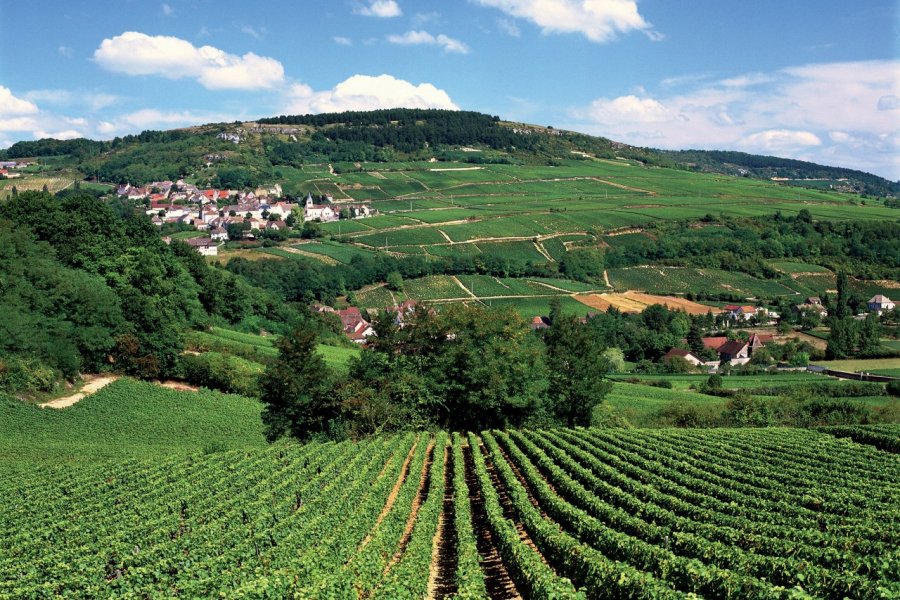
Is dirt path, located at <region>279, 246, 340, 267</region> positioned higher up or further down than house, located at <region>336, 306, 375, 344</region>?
higher up

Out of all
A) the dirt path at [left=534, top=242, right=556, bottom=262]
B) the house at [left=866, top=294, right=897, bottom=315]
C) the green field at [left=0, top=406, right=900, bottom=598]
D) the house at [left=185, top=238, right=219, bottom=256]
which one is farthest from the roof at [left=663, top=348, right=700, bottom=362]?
the house at [left=185, top=238, right=219, bottom=256]

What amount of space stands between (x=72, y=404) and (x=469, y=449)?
26.6 metres

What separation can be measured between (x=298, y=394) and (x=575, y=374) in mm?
21123

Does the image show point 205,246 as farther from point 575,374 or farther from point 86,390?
point 575,374

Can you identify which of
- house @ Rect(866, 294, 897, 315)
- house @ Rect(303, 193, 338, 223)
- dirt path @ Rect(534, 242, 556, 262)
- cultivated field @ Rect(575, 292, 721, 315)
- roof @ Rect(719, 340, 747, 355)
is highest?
house @ Rect(303, 193, 338, 223)

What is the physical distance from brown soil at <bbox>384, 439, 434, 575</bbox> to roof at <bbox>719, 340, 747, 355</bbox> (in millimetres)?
66342

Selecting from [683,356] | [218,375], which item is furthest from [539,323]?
[218,375]

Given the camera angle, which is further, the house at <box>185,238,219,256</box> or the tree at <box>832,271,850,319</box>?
the house at <box>185,238,219,256</box>

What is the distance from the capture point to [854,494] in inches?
906

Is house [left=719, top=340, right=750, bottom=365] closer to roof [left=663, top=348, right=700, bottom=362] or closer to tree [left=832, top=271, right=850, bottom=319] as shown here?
roof [left=663, top=348, right=700, bottom=362]

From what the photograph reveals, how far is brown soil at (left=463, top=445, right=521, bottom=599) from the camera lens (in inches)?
729

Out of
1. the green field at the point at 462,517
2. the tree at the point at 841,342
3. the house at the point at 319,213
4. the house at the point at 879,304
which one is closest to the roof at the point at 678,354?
the tree at the point at 841,342

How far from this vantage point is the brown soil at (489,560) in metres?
18.5

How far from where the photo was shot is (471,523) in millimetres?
23500
